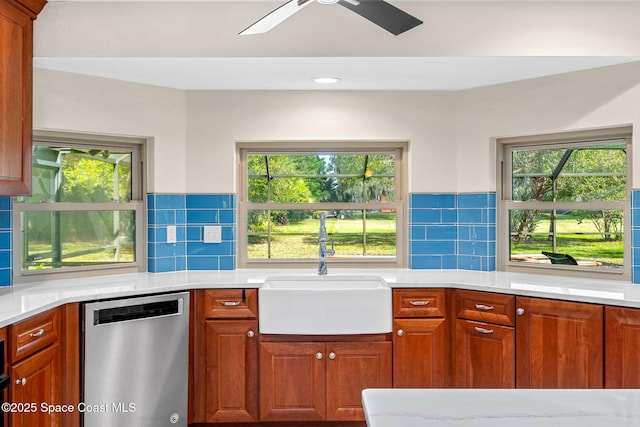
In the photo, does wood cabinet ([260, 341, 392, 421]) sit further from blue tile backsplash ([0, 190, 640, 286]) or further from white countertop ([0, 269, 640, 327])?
blue tile backsplash ([0, 190, 640, 286])

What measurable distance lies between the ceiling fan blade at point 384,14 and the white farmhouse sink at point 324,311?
4.50ft

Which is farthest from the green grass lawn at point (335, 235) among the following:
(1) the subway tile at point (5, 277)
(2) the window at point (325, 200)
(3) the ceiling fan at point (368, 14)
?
(3) the ceiling fan at point (368, 14)

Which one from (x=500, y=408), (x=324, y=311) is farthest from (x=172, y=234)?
(x=500, y=408)

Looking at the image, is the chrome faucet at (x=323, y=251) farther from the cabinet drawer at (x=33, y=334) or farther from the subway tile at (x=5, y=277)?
the subway tile at (x=5, y=277)

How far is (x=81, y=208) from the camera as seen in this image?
316 centimetres

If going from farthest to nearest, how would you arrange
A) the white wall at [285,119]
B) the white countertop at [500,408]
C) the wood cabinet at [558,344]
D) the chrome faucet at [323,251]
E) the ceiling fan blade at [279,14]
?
the white wall at [285,119] → the chrome faucet at [323,251] → the wood cabinet at [558,344] → the ceiling fan blade at [279,14] → the white countertop at [500,408]

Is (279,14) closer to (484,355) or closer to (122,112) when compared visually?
(122,112)

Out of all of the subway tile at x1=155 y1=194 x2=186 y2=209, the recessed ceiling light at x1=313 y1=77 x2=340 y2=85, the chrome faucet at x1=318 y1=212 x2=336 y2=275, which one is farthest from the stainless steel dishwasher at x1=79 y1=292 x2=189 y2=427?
the recessed ceiling light at x1=313 y1=77 x2=340 y2=85

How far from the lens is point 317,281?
3.20 metres

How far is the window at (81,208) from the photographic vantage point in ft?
9.92

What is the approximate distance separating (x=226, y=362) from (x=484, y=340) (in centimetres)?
136

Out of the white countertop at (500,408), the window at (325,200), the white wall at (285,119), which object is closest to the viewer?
the white countertop at (500,408)

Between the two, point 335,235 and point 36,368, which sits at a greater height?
point 335,235

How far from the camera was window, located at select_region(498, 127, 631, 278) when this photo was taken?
3.04 metres
